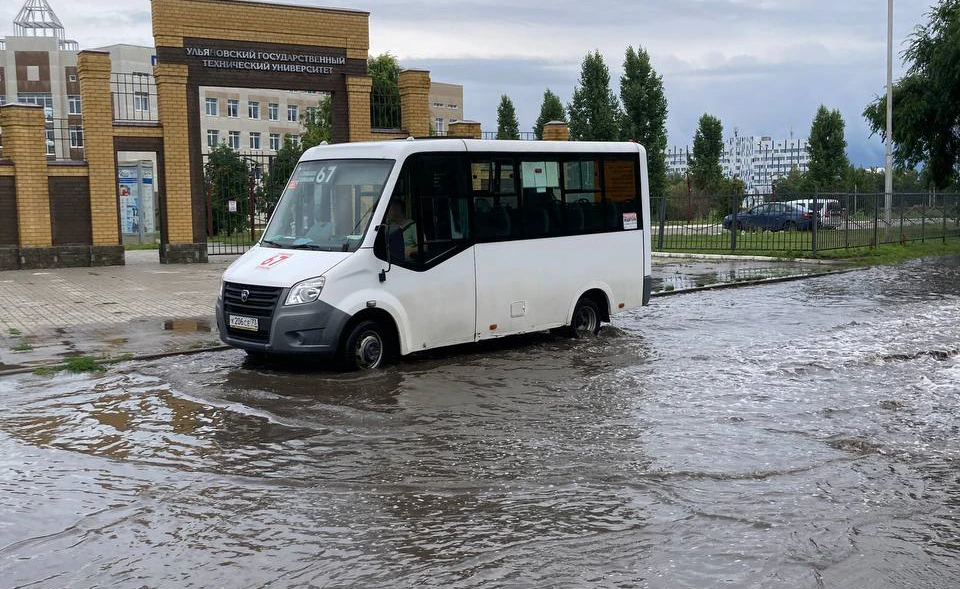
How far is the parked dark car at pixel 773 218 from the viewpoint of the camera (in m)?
29.1

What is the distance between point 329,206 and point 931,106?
30.4 m

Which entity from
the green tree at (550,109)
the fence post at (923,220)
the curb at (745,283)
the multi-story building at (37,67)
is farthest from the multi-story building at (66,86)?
the curb at (745,283)

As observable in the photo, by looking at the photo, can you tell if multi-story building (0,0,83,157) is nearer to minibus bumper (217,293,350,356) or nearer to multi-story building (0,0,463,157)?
multi-story building (0,0,463,157)

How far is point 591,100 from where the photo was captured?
57.0m

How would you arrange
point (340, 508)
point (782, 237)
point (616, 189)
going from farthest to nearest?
point (782, 237) → point (616, 189) → point (340, 508)

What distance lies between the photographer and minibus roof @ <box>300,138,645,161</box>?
10.9 metres

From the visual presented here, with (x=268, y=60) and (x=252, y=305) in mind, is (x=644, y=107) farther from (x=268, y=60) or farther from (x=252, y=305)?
(x=252, y=305)

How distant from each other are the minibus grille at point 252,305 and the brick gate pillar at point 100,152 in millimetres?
14827

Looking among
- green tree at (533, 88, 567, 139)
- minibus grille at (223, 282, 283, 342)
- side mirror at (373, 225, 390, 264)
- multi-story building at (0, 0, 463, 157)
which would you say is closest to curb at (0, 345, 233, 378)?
minibus grille at (223, 282, 283, 342)

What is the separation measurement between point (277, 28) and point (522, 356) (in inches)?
666

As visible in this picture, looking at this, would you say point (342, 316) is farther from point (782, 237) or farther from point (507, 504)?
point (782, 237)

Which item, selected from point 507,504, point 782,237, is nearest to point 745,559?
point 507,504

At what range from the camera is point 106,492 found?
6.30 metres

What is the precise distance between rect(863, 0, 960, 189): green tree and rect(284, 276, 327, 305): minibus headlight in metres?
29.6
